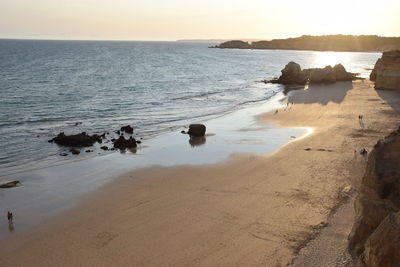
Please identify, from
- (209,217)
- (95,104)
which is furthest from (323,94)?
(209,217)

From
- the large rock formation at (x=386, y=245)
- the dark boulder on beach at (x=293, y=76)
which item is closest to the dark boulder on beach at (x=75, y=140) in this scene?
the large rock formation at (x=386, y=245)

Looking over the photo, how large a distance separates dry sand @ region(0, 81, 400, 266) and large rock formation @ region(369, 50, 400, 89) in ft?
90.4

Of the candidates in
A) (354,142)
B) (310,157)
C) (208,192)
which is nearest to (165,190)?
(208,192)

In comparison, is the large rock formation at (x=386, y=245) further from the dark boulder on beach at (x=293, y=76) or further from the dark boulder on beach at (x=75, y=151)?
the dark boulder on beach at (x=293, y=76)

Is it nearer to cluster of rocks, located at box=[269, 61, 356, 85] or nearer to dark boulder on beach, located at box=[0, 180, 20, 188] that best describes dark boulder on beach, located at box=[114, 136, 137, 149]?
dark boulder on beach, located at box=[0, 180, 20, 188]

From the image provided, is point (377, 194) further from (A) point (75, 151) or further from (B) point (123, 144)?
(A) point (75, 151)

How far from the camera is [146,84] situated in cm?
6562

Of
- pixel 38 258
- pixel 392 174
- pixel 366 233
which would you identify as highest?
pixel 392 174

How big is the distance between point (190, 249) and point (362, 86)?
172 feet

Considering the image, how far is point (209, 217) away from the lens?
1581 cm

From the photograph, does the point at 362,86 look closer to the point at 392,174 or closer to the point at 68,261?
the point at 392,174

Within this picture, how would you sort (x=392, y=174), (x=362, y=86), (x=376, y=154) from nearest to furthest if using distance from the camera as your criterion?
(x=392, y=174) < (x=376, y=154) < (x=362, y=86)

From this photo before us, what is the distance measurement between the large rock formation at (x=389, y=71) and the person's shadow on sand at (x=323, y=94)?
4.66 metres

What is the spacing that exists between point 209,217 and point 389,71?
44797 millimetres
